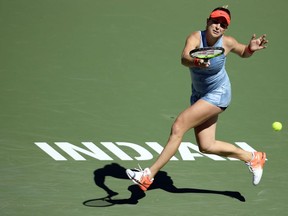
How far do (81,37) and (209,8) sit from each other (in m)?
2.72

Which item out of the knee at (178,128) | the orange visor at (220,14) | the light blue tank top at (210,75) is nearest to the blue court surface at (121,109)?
the knee at (178,128)

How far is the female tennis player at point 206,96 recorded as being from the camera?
8633 millimetres

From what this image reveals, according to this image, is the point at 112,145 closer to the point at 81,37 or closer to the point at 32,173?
the point at 32,173

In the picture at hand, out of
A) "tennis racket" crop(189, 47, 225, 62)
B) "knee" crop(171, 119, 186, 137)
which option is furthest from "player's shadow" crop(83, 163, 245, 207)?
"tennis racket" crop(189, 47, 225, 62)

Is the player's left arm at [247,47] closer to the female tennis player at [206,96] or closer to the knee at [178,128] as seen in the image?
the female tennis player at [206,96]

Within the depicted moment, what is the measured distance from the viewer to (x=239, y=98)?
491 inches

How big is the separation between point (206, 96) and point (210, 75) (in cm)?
27

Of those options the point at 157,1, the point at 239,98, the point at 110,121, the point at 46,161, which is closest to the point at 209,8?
the point at 157,1

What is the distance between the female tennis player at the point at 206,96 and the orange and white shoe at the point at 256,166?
38 centimetres

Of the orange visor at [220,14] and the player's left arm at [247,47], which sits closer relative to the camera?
the orange visor at [220,14]

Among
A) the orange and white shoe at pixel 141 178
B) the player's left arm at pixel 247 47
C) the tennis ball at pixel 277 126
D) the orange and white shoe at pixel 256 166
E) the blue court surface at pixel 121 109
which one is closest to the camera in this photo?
the orange and white shoe at pixel 141 178

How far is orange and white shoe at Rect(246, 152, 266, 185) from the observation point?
9320 mm

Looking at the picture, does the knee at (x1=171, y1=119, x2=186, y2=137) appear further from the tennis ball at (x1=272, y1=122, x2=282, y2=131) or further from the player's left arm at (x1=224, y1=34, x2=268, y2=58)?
the tennis ball at (x1=272, y1=122, x2=282, y2=131)

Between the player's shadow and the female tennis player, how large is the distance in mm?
427
